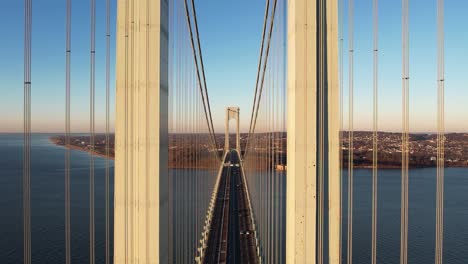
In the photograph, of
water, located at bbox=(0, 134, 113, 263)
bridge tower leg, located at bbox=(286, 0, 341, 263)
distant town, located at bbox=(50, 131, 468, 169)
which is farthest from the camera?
water, located at bbox=(0, 134, 113, 263)

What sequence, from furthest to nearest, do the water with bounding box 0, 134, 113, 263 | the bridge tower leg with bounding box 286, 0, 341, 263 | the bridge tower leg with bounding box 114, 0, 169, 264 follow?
1. the water with bounding box 0, 134, 113, 263
2. the bridge tower leg with bounding box 114, 0, 169, 264
3. the bridge tower leg with bounding box 286, 0, 341, 263

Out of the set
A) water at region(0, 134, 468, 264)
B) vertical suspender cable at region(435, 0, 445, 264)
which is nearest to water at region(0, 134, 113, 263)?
water at region(0, 134, 468, 264)

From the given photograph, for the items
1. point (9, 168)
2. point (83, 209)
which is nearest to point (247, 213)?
point (83, 209)

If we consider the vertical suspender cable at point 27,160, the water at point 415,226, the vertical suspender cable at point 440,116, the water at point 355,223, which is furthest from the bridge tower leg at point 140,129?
the water at point 415,226

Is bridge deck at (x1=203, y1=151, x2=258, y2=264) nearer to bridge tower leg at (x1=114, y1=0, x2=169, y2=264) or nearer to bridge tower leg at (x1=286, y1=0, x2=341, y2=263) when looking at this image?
bridge tower leg at (x1=114, y1=0, x2=169, y2=264)

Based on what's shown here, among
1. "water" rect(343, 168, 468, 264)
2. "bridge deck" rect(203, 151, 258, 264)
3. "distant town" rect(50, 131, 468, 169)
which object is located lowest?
"bridge deck" rect(203, 151, 258, 264)

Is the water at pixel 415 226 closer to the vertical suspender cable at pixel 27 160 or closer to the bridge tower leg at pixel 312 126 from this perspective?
the bridge tower leg at pixel 312 126

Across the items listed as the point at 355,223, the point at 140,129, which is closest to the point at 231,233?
the point at 355,223
